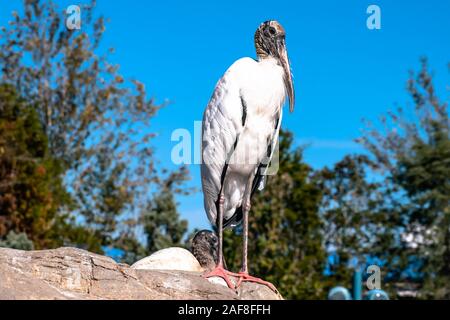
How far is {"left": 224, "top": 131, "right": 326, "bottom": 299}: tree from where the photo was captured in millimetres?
14180

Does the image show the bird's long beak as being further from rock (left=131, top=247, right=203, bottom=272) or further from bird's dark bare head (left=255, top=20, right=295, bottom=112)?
rock (left=131, top=247, right=203, bottom=272)

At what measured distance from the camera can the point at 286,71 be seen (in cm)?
646

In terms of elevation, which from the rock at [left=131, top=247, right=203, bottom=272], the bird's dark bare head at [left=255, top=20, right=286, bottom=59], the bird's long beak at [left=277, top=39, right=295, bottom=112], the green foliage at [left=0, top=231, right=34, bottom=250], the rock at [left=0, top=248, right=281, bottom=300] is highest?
the bird's dark bare head at [left=255, top=20, right=286, bottom=59]

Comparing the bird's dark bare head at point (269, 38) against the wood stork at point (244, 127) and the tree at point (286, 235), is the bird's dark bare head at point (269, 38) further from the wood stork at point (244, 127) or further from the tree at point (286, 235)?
the tree at point (286, 235)

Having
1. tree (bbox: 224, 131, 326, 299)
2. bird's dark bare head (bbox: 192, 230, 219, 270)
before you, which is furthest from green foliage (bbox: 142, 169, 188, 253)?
bird's dark bare head (bbox: 192, 230, 219, 270)

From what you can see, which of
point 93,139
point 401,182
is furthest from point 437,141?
point 93,139

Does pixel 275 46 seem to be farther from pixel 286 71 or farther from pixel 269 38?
pixel 286 71

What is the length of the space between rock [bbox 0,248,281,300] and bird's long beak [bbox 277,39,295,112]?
1.86 m

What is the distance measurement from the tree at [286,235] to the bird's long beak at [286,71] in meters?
7.82

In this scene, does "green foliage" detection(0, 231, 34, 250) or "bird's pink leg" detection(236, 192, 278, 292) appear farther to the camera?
"green foliage" detection(0, 231, 34, 250)

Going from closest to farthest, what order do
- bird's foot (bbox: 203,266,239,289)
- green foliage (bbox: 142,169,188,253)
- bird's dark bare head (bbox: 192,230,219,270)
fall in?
bird's foot (bbox: 203,266,239,289) < bird's dark bare head (bbox: 192,230,219,270) < green foliage (bbox: 142,169,188,253)

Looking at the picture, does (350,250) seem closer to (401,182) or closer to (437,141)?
(401,182)

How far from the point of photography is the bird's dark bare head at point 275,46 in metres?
6.45

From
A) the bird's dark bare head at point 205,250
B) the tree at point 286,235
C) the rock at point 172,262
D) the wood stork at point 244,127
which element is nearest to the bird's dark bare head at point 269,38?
the wood stork at point 244,127
